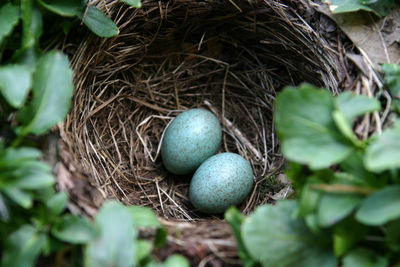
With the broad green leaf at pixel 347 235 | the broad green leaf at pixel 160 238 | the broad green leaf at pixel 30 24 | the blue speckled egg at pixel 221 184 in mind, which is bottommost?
the blue speckled egg at pixel 221 184

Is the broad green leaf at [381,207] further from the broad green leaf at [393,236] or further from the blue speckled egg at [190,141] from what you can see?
the blue speckled egg at [190,141]

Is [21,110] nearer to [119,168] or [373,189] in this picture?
[119,168]

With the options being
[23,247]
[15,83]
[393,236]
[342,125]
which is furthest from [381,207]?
[15,83]

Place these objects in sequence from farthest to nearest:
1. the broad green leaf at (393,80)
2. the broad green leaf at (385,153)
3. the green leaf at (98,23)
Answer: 1. the green leaf at (98,23)
2. the broad green leaf at (393,80)
3. the broad green leaf at (385,153)

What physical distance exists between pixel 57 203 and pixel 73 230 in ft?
0.29

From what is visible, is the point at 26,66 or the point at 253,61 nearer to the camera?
the point at 26,66

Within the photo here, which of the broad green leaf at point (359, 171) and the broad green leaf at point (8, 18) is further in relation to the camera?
the broad green leaf at point (8, 18)

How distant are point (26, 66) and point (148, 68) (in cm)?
77

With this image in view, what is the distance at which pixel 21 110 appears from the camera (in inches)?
43.3

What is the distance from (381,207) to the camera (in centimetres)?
89

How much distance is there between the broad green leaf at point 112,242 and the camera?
904mm

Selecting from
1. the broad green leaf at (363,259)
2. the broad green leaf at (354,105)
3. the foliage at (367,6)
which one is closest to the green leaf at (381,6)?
the foliage at (367,6)

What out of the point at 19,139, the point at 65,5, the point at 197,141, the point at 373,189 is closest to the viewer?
the point at 373,189

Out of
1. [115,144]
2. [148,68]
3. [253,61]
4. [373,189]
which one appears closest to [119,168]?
[115,144]
